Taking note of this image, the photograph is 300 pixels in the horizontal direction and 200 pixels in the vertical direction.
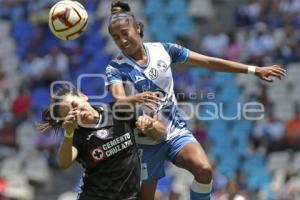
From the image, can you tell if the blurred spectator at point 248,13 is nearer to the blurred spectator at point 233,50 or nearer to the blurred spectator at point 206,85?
the blurred spectator at point 233,50

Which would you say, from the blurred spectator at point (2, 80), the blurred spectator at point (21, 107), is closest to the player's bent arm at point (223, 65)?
the blurred spectator at point (21, 107)

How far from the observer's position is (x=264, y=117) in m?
15.8

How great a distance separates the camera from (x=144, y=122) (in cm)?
786

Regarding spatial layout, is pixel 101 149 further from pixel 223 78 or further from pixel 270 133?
pixel 223 78

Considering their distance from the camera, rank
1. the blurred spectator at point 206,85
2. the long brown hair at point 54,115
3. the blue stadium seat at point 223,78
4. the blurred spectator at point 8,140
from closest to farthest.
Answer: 1. the long brown hair at point 54,115
2. the blurred spectator at point 206,85
3. the blue stadium seat at point 223,78
4. the blurred spectator at point 8,140

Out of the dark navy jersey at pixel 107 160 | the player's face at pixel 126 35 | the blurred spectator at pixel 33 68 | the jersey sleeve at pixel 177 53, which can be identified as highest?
the player's face at pixel 126 35

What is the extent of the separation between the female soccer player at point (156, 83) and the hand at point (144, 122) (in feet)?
1.37

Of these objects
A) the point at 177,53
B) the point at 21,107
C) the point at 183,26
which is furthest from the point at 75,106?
the point at 183,26

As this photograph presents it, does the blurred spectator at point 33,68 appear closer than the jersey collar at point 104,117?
No

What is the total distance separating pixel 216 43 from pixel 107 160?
10207 millimetres

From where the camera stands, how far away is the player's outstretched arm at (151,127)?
25.7 ft

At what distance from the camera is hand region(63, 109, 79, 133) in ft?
23.3

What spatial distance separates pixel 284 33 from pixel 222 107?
5.85ft

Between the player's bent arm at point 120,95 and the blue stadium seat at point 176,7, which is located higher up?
the player's bent arm at point 120,95
